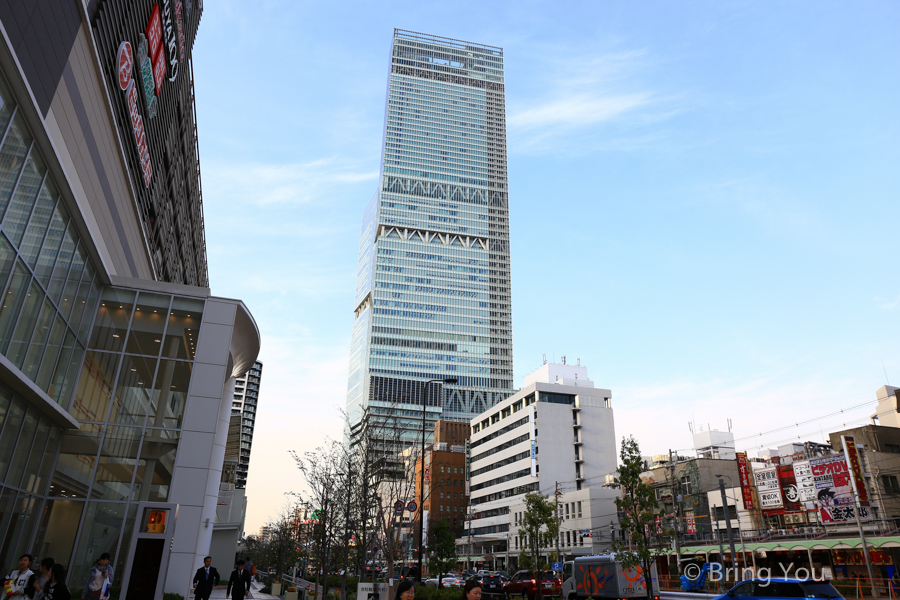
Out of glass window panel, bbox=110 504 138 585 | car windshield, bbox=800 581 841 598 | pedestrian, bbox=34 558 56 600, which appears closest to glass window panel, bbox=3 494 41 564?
glass window panel, bbox=110 504 138 585

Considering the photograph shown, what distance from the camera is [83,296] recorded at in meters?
19.6

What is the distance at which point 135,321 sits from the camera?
22219 millimetres

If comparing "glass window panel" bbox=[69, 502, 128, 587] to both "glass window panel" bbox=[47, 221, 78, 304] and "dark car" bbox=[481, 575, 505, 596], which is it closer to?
"glass window panel" bbox=[47, 221, 78, 304]

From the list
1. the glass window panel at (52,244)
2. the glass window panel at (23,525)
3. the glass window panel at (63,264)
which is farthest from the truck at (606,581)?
the glass window panel at (52,244)

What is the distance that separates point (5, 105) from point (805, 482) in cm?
6086

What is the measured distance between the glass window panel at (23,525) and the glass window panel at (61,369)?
9.89 ft

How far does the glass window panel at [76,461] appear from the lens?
726 inches

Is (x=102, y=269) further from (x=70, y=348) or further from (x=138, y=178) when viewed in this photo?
(x=138, y=178)

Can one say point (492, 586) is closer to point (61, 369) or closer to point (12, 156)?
point (61, 369)

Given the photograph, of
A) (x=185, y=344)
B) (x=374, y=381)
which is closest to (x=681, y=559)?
(x=185, y=344)

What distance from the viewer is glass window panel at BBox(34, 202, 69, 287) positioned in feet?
50.9

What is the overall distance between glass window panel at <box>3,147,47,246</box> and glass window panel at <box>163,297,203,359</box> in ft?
30.2

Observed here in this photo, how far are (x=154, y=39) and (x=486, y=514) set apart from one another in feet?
357

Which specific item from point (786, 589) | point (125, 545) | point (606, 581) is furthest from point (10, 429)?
point (606, 581)
